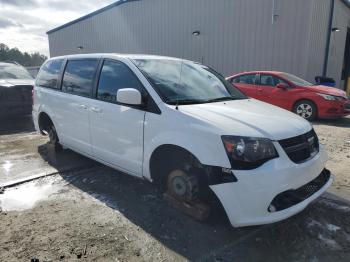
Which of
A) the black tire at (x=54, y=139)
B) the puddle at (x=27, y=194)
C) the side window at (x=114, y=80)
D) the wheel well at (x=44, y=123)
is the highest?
the side window at (x=114, y=80)

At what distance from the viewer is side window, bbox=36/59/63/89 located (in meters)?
5.12

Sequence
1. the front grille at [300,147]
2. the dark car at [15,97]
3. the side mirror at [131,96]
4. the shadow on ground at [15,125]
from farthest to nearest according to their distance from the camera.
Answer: the dark car at [15,97] → the shadow on ground at [15,125] → the side mirror at [131,96] → the front grille at [300,147]

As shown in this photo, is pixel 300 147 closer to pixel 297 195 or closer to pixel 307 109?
pixel 297 195

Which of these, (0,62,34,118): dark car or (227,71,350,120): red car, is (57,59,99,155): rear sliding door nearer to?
(0,62,34,118): dark car

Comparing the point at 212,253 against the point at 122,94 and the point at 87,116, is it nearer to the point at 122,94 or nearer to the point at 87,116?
the point at 122,94

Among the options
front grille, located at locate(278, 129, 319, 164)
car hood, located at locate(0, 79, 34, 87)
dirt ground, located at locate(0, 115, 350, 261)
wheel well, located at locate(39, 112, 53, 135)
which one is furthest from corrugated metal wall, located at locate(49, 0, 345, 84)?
front grille, located at locate(278, 129, 319, 164)

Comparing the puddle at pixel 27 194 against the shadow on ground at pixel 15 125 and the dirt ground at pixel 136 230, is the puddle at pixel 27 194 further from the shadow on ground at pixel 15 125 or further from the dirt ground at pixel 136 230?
the shadow on ground at pixel 15 125

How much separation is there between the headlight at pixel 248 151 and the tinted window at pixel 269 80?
7461 mm

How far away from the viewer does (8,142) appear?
659 cm

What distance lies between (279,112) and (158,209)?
1.74 m

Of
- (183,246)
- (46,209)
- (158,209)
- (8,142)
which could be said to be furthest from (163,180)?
(8,142)

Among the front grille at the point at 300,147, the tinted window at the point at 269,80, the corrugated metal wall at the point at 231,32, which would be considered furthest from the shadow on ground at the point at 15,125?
the corrugated metal wall at the point at 231,32

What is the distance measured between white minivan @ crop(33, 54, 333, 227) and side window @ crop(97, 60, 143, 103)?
0.01 meters

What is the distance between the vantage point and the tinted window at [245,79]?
33.4ft
